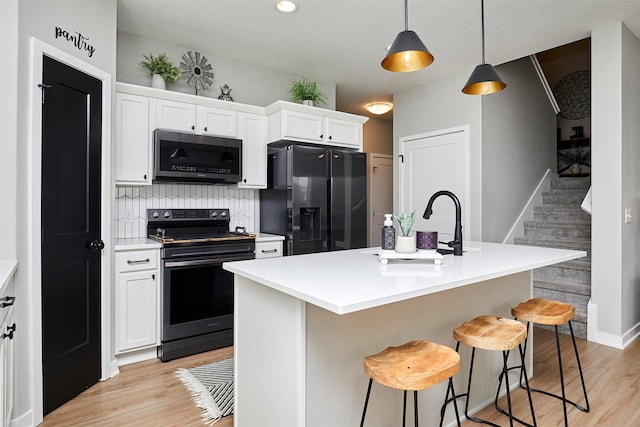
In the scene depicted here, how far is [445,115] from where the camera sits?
4.57m

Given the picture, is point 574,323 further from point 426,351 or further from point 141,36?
point 141,36

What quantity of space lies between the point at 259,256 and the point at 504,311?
202 cm

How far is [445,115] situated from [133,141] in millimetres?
3326

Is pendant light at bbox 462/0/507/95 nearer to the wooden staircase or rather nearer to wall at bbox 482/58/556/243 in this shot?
wall at bbox 482/58/556/243

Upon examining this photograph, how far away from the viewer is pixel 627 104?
3.28 metres

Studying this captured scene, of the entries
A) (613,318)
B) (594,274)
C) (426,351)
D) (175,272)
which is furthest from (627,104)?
(175,272)

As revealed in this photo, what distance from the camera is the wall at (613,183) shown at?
320cm

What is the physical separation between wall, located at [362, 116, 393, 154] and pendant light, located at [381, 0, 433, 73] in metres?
4.52

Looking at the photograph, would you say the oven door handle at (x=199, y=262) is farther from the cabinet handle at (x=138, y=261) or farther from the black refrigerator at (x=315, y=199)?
the black refrigerator at (x=315, y=199)

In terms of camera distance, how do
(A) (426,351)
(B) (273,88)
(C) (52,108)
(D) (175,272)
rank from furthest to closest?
(B) (273,88), (D) (175,272), (C) (52,108), (A) (426,351)

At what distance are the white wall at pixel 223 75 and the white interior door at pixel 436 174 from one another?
120 cm

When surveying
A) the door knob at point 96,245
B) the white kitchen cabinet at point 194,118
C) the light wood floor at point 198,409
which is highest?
the white kitchen cabinet at point 194,118

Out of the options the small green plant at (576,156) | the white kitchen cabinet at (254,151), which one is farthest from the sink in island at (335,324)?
the small green plant at (576,156)

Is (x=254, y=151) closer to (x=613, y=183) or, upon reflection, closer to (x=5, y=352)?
(x=5, y=352)
